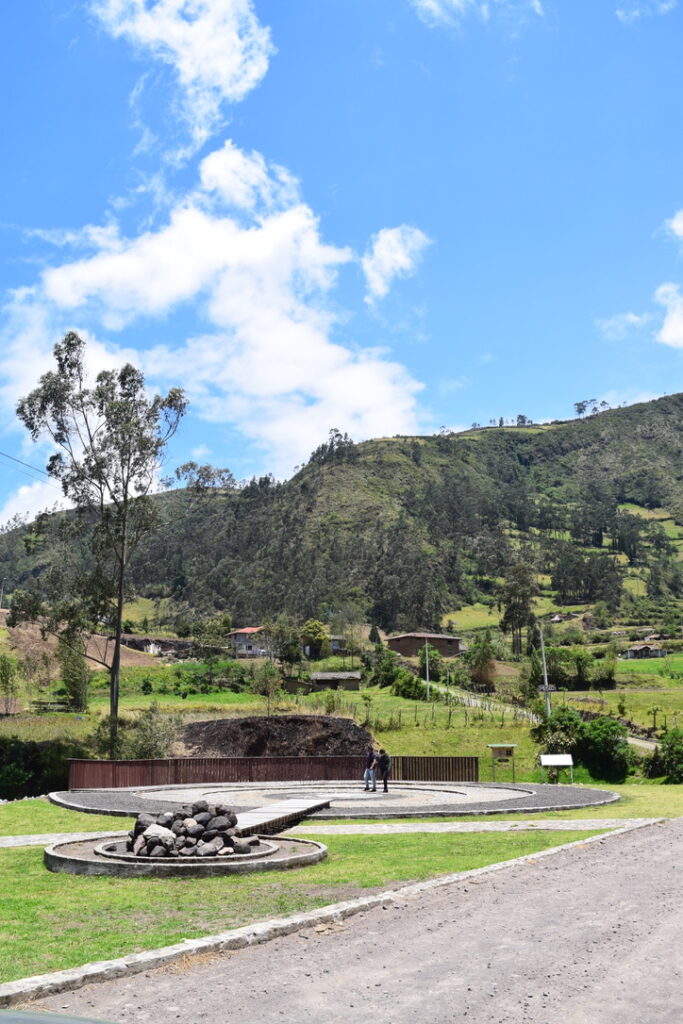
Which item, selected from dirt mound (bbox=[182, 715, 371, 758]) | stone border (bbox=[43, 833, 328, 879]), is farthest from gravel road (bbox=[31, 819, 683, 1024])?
dirt mound (bbox=[182, 715, 371, 758])

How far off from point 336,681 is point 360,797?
57100 mm

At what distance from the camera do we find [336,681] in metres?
83.9

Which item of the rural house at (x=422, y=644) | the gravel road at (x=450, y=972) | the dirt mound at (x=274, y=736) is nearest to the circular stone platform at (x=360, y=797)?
the gravel road at (x=450, y=972)

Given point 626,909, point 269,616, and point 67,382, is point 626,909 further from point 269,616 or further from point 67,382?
point 269,616

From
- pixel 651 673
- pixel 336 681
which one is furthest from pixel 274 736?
pixel 651 673

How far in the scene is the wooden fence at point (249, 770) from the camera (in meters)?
32.7

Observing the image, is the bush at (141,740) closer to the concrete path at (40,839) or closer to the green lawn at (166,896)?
the concrete path at (40,839)

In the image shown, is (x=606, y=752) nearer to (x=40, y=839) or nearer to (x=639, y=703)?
(x=40, y=839)

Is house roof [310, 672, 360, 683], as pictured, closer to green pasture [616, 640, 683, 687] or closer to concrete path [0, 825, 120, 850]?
green pasture [616, 640, 683, 687]

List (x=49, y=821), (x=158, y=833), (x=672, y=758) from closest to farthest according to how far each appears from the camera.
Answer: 1. (x=158, y=833)
2. (x=49, y=821)
3. (x=672, y=758)

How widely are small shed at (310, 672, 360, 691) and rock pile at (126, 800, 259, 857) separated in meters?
67.9

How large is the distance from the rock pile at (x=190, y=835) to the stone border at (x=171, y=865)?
0.83 ft

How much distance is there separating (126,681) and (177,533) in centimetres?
11376

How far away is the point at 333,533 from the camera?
16475cm
